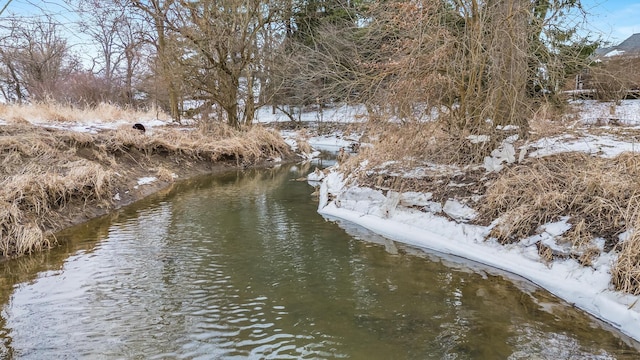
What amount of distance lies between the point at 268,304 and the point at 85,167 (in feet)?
17.8

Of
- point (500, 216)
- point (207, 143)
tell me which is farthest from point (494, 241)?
point (207, 143)

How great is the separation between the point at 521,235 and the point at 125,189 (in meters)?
7.49

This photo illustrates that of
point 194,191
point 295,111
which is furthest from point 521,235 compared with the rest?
point 295,111

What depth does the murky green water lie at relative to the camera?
318 cm

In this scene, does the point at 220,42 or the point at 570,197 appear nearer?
the point at 570,197

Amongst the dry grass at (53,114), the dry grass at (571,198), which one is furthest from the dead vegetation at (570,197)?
the dry grass at (53,114)

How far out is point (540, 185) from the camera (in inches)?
211

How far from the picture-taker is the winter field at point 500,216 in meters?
4.01

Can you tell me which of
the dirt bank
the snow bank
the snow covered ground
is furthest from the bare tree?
the snow bank

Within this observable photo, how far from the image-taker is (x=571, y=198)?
499cm

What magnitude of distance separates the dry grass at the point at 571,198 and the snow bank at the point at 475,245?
0.19 m

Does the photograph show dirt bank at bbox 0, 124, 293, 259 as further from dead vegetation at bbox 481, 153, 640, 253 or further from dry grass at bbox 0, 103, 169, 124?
dead vegetation at bbox 481, 153, 640, 253

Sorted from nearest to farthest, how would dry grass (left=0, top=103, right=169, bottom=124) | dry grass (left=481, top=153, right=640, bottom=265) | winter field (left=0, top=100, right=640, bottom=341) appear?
winter field (left=0, top=100, right=640, bottom=341)
dry grass (left=481, top=153, right=640, bottom=265)
dry grass (left=0, top=103, right=169, bottom=124)

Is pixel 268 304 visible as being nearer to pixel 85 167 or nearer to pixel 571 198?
pixel 571 198
